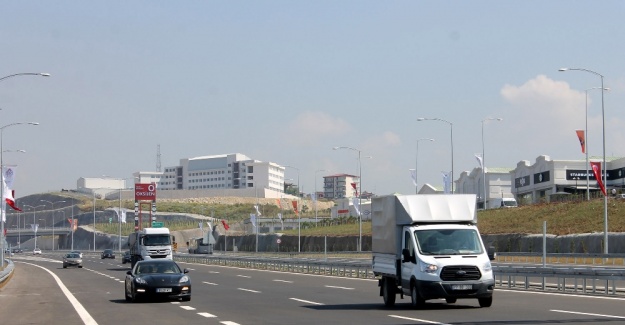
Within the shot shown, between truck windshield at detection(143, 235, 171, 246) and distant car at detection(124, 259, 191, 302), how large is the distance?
32972mm

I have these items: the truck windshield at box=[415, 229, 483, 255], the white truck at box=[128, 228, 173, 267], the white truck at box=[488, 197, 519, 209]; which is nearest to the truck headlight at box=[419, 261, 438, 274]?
the truck windshield at box=[415, 229, 483, 255]

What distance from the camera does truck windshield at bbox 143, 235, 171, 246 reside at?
63.1 meters

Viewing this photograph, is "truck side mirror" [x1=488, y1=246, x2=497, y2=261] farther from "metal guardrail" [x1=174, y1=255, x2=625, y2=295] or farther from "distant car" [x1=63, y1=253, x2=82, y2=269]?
"distant car" [x1=63, y1=253, x2=82, y2=269]

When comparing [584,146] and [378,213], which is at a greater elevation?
[584,146]

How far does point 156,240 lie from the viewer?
63.4 meters

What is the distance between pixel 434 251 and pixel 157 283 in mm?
9496

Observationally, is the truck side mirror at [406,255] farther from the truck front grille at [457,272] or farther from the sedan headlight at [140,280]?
the sedan headlight at [140,280]

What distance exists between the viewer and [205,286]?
138ft

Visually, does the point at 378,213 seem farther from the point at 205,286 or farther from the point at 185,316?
the point at 205,286

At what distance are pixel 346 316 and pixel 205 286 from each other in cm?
2024

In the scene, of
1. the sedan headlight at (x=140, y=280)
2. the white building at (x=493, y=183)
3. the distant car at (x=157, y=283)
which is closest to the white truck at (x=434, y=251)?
the distant car at (x=157, y=283)

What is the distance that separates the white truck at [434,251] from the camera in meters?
22.9

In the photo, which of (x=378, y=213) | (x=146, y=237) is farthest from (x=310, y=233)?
(x=378, y=213)

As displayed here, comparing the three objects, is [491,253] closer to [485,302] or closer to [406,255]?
[485,302]
